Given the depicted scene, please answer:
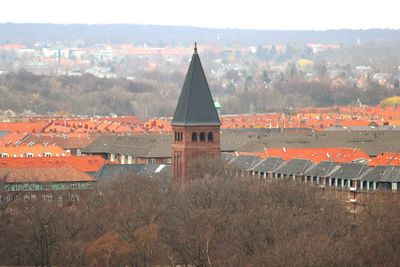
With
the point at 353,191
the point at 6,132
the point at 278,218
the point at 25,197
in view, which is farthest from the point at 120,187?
the point at 6,132

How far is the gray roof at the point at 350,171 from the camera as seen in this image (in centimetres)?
8362

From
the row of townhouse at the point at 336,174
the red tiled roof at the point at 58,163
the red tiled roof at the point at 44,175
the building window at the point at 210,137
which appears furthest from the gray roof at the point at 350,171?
the red tiled roof at the point at 58,163

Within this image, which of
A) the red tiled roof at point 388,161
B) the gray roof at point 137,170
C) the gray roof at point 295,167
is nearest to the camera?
the red tiled roof at point 388,161

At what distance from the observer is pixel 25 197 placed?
81750mm

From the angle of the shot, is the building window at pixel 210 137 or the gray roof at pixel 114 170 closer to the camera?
the building window at pixel 210 137

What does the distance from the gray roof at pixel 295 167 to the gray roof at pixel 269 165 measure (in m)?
0.61

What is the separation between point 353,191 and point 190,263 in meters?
17.9

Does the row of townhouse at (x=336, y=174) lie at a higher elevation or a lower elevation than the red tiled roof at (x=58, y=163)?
higher

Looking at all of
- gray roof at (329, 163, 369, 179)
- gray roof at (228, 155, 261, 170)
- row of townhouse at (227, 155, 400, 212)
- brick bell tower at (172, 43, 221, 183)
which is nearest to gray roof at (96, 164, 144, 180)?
gray roof at (228, 155, 261, 170)

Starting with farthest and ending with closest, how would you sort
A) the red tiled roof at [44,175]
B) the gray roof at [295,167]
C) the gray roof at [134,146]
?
the gray roof at [134,146] < the gray roof at [295,167] < the red tiled roof at [44,175]

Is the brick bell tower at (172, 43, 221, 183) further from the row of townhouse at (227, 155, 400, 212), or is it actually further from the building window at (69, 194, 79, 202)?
the building window at (69, 194, 79, 202)

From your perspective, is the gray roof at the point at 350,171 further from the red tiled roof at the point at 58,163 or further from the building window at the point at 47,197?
the red tiled roof at the point at 58,163

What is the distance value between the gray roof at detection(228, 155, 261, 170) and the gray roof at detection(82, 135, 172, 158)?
10939 millimetres

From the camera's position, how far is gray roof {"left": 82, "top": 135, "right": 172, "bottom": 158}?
11470 centimetres
